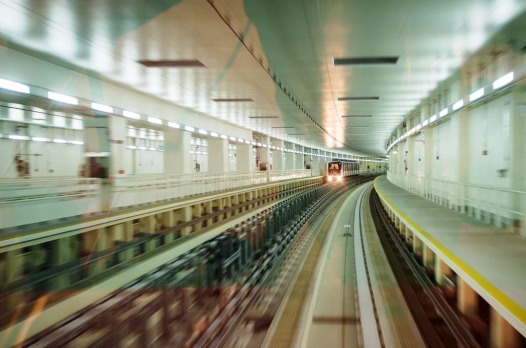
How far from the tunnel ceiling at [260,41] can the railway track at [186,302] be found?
3344 millimetres

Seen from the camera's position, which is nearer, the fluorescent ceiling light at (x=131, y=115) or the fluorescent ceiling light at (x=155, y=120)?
the fluorescent ceiling light at (x=131, y=115)

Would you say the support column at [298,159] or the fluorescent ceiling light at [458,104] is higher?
the fluorescent ceiling light at [458,104]

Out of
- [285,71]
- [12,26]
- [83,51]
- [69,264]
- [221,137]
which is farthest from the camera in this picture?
[221,137]

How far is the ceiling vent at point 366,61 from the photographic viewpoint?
7938 millimetres

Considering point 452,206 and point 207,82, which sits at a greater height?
point 207,82

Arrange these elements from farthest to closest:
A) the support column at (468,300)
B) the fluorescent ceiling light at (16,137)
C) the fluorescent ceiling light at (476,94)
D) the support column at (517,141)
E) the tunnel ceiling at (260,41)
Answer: the fluorescent ceiling light at (16,137) < the fluorescent ceiling light at (476,94) < the support column at (517,141) < the tunnel ceiling at (260,41) < the support column at (468,300)

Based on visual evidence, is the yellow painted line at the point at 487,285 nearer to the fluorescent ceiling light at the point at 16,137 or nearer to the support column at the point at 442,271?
the support column at the point at 442,271

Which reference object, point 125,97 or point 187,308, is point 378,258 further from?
point 125,97

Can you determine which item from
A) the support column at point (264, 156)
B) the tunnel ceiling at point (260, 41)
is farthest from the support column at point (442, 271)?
the support column at point (264, 156)

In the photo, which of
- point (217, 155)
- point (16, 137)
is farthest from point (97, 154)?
point (217, 155)

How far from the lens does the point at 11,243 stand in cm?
555

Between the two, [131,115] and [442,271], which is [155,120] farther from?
[442,271]

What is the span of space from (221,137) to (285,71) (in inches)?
405

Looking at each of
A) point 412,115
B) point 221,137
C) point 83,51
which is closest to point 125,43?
point 83,51
